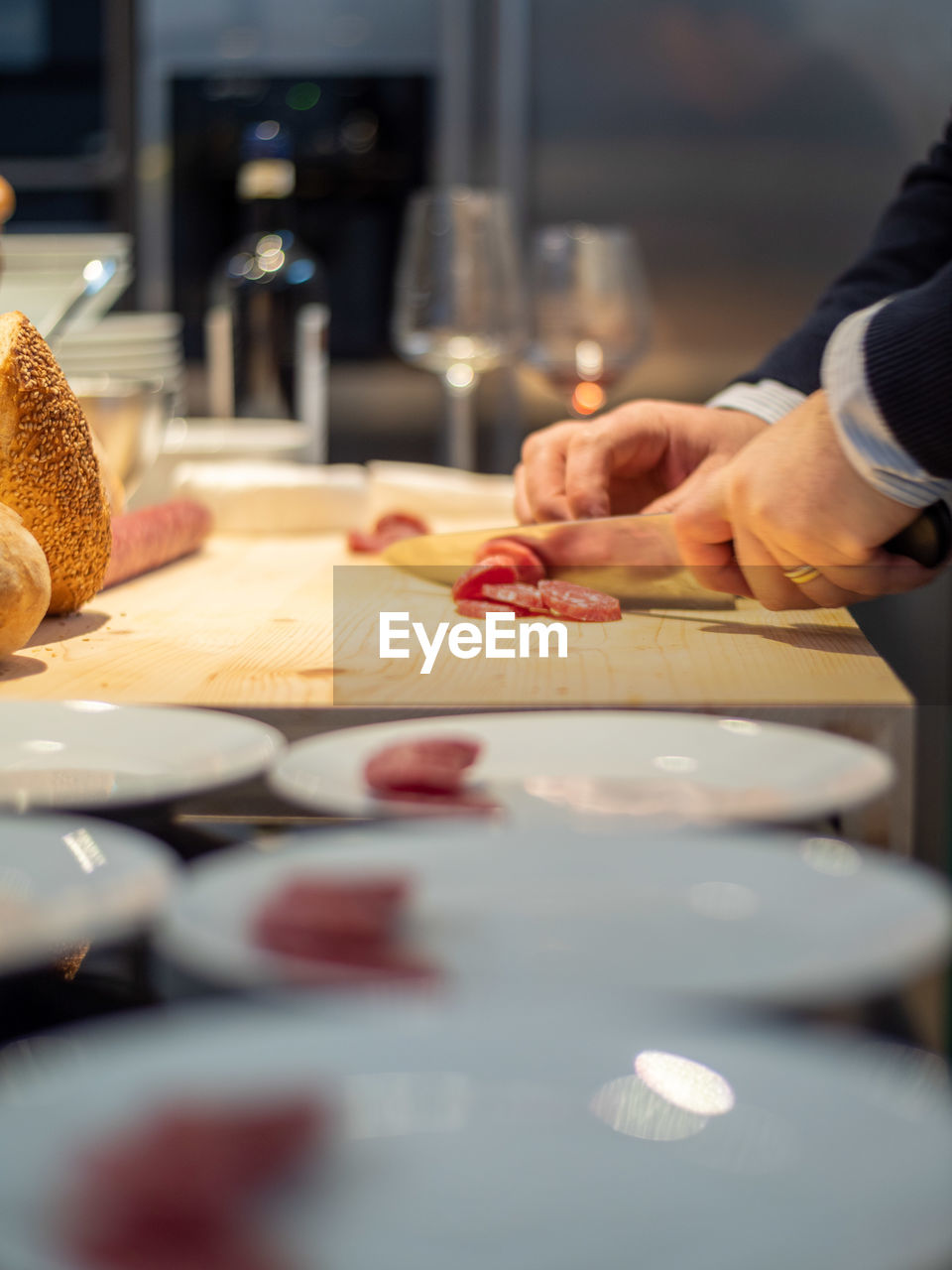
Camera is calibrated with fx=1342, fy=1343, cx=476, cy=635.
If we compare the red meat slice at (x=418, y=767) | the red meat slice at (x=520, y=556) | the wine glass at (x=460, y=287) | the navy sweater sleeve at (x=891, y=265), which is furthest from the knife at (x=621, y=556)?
the wine glass at (x=460, y=287)

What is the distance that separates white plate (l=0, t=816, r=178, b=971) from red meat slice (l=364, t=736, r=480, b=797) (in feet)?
0.33

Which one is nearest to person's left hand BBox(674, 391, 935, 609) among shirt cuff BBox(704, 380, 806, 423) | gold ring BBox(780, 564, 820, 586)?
gold ring BBox(780, 564, 820, 586)

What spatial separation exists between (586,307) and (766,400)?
2.73 feet

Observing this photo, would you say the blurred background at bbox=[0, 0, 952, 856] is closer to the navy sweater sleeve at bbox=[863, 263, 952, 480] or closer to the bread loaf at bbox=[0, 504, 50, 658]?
the navy sweater sleeve at bbox=[863, 263, 952, 480]

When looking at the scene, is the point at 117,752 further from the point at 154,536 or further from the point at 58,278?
the point at 58,278

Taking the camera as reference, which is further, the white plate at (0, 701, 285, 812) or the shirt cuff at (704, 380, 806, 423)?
the shirt cuff at (704, 380, 806, 423)

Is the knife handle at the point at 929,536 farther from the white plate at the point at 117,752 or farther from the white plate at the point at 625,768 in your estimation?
the white plate at the point at 117,752

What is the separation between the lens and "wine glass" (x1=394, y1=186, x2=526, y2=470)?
5.71 feet

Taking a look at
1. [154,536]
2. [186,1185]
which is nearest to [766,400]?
[154,536]

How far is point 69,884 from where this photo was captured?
0.33 m

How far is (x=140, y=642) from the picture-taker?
807 mm

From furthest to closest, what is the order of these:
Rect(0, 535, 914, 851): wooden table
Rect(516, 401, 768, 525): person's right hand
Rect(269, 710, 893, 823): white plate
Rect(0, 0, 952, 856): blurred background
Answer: Rect(0, 0, 952, 856): blurred background → Rect(516, 401, 768, 525): person's right hand → Rect(0, 535, 914, 851): wooden table → Rect(269, 710, 893, 823): white plate

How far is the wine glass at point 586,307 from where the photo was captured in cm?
195

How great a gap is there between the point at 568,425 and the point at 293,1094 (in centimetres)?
95
